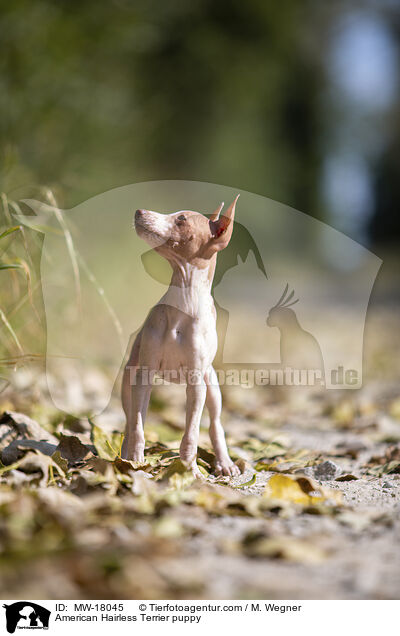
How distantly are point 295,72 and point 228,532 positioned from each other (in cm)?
1637

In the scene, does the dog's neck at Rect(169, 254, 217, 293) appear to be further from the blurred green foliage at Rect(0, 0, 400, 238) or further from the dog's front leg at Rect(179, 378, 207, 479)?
the blurred green foliage at Rect(0, 0, 400, 238)

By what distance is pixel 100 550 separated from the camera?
123 cm

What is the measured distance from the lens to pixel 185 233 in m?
1.91

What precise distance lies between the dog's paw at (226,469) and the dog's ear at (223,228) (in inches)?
27.9

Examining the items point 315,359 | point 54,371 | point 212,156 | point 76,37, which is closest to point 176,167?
point 212,156

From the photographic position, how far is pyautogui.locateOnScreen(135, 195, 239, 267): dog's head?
1.88 meters

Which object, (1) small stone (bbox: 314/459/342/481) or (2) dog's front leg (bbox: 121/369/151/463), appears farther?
(1) small stone (bbox: 314/459/342/481)

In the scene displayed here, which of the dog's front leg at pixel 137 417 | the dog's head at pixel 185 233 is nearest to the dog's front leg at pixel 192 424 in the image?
the dog's front leg at pixel 137 417
